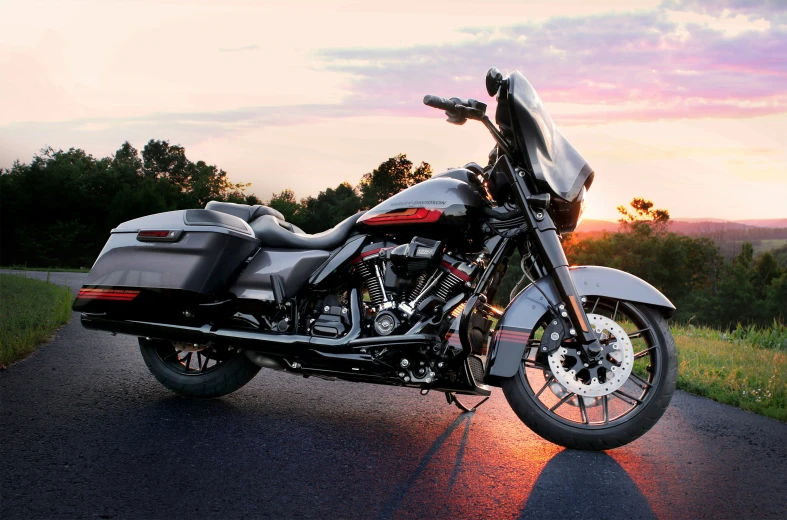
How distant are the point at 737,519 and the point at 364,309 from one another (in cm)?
233

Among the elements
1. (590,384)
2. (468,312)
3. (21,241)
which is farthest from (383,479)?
(21,241)

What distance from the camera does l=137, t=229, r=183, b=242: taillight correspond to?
15.5 ft

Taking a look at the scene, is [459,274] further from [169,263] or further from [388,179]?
[388,179]

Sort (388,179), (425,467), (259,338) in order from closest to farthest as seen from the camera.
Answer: (425,467), (259,338), (388,179)

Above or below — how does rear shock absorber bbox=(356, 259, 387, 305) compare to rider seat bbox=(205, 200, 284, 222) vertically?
below

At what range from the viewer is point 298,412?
476cm

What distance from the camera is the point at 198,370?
5066 mm

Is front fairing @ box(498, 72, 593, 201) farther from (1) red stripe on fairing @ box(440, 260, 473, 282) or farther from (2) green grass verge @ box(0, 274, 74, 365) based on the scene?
(2) green grass verge @ box(0, 274, 74, 365)

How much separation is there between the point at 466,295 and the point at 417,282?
1.03ft

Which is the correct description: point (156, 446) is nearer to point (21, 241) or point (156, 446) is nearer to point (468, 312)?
point (468, 312)

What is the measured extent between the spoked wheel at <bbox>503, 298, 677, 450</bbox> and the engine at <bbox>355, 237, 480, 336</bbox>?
0.63 m

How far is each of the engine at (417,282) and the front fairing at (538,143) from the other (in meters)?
0.69

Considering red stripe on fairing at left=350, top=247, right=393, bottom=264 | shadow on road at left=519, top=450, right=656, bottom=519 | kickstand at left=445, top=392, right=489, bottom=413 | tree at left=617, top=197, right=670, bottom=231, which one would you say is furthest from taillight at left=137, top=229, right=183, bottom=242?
tree at left=617, top=197, right=670, bottom=231

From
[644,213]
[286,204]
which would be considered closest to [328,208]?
[286,204]
